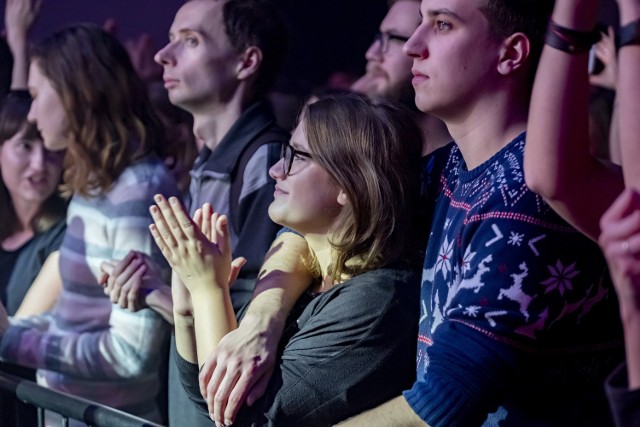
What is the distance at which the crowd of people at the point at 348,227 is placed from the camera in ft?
4.93

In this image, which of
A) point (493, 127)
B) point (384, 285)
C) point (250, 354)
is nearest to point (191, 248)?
point (250, 354)

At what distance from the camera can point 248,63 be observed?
282 centimetres

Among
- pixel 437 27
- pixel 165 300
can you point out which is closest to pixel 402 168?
pixel 437 27

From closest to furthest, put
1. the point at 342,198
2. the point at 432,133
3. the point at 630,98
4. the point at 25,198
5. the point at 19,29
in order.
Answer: the point at 630,98
the point at 342,198
the point at 432,133
the point at 25,198
the point at 19,29

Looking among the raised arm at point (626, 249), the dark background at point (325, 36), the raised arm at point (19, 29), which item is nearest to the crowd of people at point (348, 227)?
the raised arm at point (626, 249)

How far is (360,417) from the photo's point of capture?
1.88 m

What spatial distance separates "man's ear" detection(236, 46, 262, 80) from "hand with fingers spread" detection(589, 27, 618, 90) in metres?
0.96

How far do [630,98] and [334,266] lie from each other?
2.97ft

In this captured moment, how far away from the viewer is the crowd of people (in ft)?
4.93

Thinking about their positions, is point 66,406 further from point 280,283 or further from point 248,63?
point 248,63

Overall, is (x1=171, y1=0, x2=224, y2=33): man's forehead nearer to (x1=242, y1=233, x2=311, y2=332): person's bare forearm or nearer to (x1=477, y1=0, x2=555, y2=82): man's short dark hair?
(x1=242, y1=233, x2=311, y2=332): person's bare forearm

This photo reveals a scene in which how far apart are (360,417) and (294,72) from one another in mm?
1426

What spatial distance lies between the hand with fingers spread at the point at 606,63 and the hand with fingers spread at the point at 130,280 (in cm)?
128

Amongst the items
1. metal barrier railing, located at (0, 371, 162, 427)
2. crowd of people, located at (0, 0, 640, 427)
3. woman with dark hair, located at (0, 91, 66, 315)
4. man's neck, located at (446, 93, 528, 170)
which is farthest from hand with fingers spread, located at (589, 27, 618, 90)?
woman with dark hair, located at (0, 91, 66, 315)
